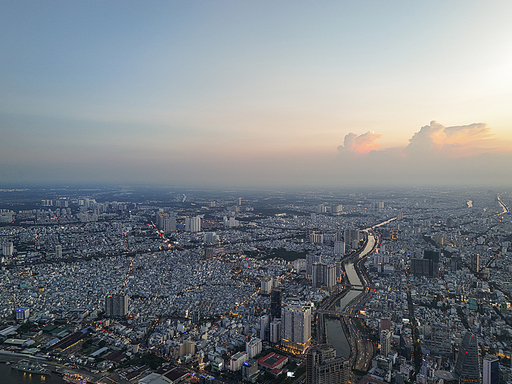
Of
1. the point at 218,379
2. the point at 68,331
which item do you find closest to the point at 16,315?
the point at 68,331

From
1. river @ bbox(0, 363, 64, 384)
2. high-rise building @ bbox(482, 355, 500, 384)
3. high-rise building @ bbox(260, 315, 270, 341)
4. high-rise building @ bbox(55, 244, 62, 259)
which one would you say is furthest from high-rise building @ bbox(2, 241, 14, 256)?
high-rise building @ bbox(482, 355, 500, 384)

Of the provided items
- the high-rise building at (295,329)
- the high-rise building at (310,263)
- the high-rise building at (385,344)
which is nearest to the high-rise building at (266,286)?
the high-rise building at (310,263)

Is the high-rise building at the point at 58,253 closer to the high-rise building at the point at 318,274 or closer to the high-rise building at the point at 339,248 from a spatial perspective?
the high-rise building at the point at 318,274

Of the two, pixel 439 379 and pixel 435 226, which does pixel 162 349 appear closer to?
pixel 439 379

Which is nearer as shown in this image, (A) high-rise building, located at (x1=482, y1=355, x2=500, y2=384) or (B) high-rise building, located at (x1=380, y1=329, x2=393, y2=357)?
(A) high-rise building, located at (x1=482, y1=355, x2=500, y2=384)

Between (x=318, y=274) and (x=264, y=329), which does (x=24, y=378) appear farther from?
(x=318, y=274)

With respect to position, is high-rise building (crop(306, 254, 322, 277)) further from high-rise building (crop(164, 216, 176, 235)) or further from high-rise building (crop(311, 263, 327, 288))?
high-rise building (crop(164, 216, 176, 235))
